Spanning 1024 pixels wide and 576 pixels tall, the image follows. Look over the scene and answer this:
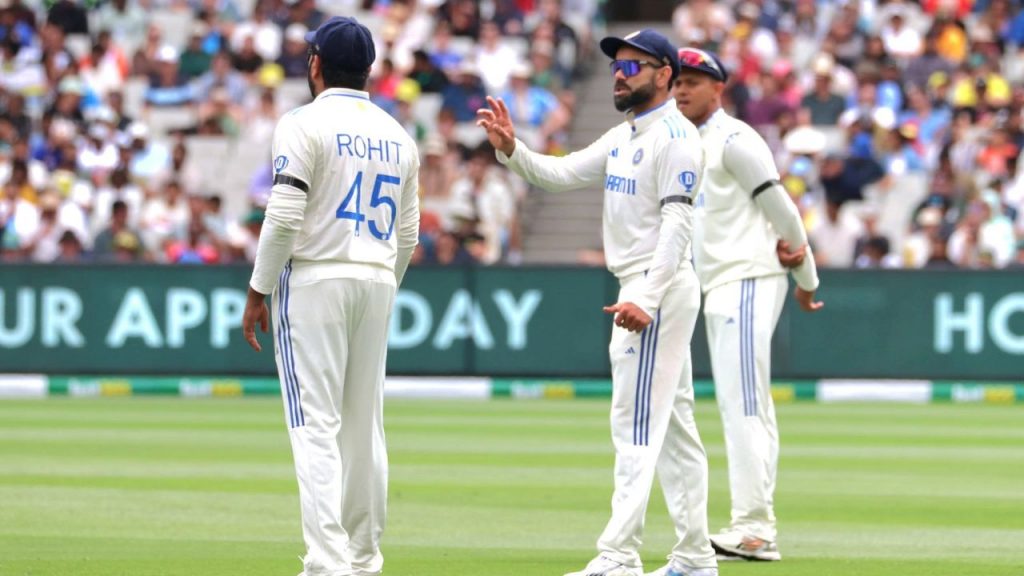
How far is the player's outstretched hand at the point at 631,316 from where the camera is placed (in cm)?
796

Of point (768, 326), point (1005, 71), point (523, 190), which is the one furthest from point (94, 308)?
point (768, 326)

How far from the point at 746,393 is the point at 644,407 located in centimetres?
139

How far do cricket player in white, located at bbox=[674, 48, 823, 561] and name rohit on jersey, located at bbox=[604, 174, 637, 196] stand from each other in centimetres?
117

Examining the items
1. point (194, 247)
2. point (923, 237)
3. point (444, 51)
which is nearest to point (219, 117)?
point (444, 51)

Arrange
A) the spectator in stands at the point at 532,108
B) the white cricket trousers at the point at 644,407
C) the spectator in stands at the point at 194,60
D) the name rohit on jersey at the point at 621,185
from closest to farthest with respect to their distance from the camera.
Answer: the white cricket trousers at the point at 644,407, the name rohit on jersey at the point at 621,185, the spectator in stands at the point at 532,108, the spectator in stands at the point at 194,60

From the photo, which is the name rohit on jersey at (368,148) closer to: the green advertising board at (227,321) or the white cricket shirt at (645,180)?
the white cricket shirt at (645,180)

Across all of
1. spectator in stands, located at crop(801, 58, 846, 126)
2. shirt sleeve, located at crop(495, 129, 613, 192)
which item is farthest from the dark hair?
spectator in stands, located at crop(801, 58, 846, 126)

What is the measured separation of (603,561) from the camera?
26.4 ft

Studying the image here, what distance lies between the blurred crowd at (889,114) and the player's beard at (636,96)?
533 inches

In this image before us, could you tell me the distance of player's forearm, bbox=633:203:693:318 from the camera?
7961 millimetres

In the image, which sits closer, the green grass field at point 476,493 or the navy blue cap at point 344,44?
the navy blue cap at point 344,44

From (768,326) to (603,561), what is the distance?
190 cm

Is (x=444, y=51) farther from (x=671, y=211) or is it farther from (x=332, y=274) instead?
(x=332, y=274)

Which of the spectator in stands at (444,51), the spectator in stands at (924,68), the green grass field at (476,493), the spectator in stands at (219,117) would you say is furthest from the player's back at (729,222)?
the spectator in stands at (444,51)
